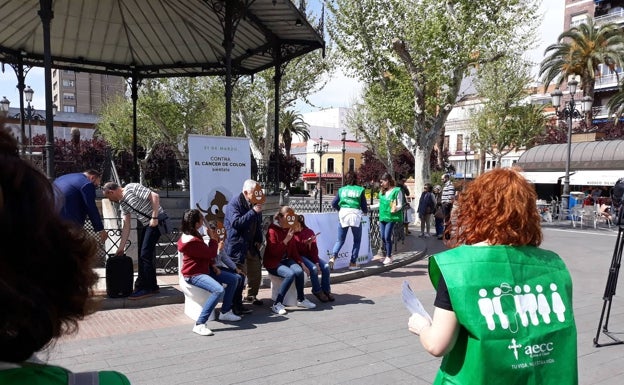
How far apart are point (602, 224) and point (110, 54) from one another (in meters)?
21.1

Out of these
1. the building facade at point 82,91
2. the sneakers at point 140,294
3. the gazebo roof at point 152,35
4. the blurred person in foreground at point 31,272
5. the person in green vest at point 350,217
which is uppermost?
the building facade at point 82,91

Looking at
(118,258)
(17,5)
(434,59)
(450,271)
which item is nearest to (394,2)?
(434,59)

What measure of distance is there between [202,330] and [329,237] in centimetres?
403

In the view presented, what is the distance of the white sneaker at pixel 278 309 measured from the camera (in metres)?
6.20

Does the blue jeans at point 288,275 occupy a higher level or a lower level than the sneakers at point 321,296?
higher

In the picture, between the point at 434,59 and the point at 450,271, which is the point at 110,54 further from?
the point at 450,271

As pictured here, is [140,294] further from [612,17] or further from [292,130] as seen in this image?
[612,17]

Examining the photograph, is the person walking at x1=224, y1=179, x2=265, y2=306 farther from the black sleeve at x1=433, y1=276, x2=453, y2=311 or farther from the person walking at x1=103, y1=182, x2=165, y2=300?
the black sleeve at x1=433, y1=276, x2=453, y2=311

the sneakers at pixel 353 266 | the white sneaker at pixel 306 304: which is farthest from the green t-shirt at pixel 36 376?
the sneakers at pixel 353 266

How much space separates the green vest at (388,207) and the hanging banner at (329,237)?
1.29ft

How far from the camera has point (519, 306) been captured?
176cm

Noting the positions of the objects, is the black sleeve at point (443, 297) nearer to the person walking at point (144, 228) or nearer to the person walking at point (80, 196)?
the person walking at point (80, 196)

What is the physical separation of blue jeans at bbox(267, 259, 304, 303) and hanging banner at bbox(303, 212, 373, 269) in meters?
1.88

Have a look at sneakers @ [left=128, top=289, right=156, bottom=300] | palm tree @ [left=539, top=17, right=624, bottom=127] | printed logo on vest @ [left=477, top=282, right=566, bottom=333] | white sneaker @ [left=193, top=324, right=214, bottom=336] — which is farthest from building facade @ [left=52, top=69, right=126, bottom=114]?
printed logo on vest @ [left=477, top=282, right=566, bottom=333]
